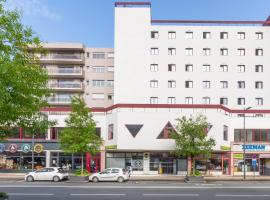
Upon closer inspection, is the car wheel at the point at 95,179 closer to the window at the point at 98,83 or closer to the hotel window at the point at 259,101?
the hotel window at the point at 259,101

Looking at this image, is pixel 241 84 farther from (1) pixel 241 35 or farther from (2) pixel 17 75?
(2) pixel 17 75

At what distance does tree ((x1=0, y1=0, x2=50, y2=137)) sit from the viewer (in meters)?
17.8

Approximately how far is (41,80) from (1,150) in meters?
38.1

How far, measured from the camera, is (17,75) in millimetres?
18047

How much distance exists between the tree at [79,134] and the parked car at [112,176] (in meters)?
4.63

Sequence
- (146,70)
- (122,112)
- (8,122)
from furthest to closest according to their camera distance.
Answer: (146,70) < (122,112) < (8,122)

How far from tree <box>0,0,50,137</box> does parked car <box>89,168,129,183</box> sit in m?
23.0

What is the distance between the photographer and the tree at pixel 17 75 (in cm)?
1783

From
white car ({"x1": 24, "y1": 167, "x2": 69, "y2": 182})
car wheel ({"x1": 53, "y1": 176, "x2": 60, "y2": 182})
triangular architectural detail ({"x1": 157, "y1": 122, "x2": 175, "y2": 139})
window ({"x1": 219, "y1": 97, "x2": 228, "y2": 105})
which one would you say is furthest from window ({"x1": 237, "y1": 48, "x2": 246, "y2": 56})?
car wheel ({"x1": 53, "y1": 176, "x2": 60, "y2": 182})

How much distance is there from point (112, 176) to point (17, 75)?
1029 inches

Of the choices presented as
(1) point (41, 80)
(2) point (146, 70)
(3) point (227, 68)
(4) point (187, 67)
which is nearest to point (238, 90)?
(3) point (227, 68)

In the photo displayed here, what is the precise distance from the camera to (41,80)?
65.7 ft

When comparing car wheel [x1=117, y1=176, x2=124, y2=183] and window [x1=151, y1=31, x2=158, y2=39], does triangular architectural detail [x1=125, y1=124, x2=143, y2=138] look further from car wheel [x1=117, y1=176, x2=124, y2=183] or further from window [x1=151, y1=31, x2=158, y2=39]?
window [x1=151, y1=31, x2=158, y2=39]

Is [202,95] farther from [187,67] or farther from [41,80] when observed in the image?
[41,80]
